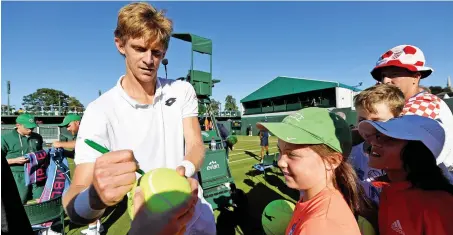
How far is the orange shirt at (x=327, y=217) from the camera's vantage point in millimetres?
1422

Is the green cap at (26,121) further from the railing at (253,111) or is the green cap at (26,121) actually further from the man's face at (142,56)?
the railing at (253,111)

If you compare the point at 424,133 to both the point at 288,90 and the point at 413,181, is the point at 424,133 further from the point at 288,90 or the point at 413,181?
the point at 288,90

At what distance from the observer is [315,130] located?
1.83m

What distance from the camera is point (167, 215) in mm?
975

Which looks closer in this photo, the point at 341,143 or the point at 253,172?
the point at 341,143

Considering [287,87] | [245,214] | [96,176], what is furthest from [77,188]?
A: [287,87]

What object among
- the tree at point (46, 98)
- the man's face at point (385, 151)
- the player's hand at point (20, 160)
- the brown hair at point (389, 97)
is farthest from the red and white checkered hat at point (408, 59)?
the tree at point (46, 98)

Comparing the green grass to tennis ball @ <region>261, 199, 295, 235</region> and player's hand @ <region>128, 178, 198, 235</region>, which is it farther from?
player's hand @ <region>128, 178, 198, 235</region>

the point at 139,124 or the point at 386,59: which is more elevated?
the point at 386,59

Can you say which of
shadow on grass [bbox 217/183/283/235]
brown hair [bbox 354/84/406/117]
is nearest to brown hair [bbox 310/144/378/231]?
brown hair [bbox 354/84/406/117]

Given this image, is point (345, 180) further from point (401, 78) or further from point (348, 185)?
point (401, 78)

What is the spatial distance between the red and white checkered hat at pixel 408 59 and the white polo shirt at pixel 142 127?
216cm

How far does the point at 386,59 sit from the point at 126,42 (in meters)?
2.60

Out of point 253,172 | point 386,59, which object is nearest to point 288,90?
point 253,172
